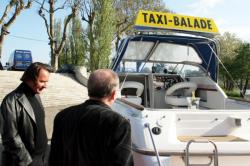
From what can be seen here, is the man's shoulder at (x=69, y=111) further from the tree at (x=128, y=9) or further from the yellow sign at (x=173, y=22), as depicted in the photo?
the tree at (x=128, y=9)

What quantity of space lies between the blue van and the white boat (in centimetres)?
2762

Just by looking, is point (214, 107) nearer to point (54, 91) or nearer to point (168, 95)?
point (168, 95)

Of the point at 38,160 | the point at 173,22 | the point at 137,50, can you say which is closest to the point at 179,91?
the point at 137,50

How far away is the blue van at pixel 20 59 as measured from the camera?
3369cm

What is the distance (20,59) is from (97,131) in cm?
3371

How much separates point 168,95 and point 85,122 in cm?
521

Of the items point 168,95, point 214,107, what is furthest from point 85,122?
point 168,95

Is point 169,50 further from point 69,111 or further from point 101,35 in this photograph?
point 101,35

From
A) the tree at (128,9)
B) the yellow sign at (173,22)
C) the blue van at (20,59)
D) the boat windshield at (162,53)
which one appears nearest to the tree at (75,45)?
the tree at (128,9)

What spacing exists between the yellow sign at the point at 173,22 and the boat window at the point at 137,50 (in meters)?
0.71

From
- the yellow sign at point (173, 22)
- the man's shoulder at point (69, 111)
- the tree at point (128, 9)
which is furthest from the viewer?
the tree at point (128, 9)

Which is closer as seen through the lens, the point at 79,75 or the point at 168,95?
the point at 168,95

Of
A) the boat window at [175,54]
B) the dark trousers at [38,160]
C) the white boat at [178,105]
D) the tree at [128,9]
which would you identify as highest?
the tree at [128,9]

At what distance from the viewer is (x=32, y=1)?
2619 centimetres
